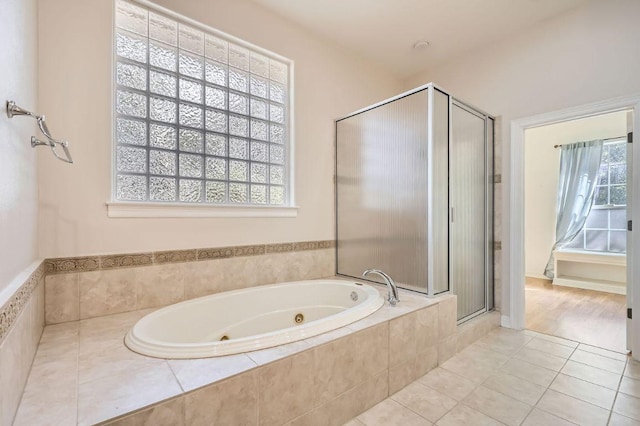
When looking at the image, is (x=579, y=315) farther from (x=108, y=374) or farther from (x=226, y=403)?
(x=108, y=374)

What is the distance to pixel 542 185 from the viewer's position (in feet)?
15.5

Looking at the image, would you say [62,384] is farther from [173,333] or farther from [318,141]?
[318,141]

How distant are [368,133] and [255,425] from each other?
223 centimetres

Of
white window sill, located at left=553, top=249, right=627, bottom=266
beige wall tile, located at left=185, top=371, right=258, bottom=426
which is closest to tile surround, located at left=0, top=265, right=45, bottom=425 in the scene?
beige wall tile, located at left=185, top=371, right=258, bottom=426

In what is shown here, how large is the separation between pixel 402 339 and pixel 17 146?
207 centimetres

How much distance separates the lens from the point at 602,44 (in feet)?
7.34

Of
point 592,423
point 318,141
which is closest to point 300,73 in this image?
point 318,141

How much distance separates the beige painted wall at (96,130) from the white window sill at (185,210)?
0.13ft

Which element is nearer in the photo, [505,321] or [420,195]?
[420,195]

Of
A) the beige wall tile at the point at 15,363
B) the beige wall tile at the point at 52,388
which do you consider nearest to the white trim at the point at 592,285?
the beige wall tile at the point at 52,388

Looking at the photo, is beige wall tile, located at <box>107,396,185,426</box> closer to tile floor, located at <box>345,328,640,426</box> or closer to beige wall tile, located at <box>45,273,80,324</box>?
tile floor, located at <box>345,328,640,426</box>

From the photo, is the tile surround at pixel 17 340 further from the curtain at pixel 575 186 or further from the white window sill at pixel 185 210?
the curtain at pixel 575 186

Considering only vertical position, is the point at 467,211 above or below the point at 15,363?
above

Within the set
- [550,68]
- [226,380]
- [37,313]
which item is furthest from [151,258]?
[550,68]
